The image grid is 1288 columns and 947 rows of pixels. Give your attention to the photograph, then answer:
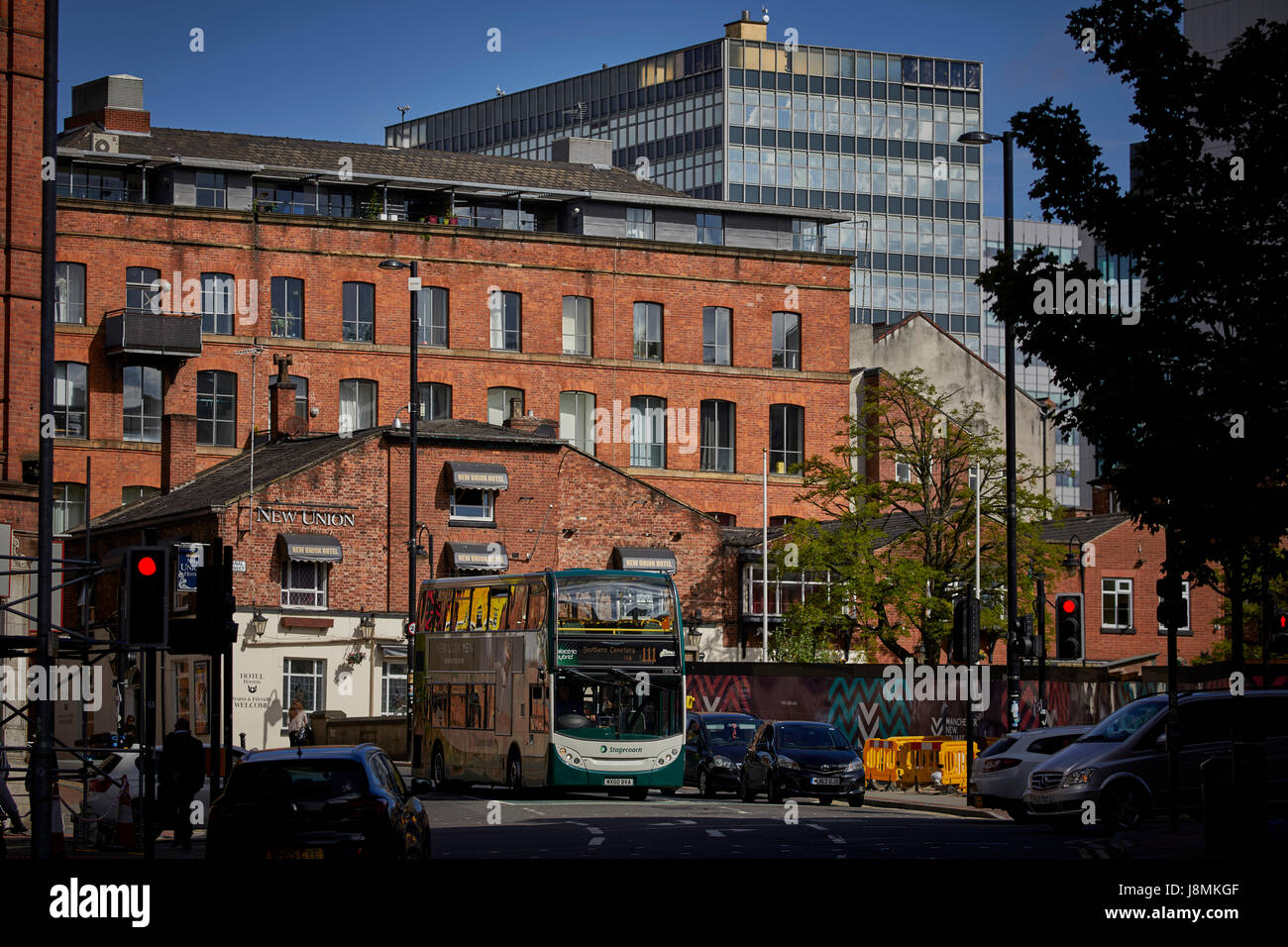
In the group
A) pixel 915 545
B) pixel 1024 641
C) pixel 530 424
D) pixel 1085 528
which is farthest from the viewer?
pixel 1085 528

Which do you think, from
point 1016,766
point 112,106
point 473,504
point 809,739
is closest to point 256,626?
point 473,504

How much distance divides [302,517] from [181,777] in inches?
Answer: 1166

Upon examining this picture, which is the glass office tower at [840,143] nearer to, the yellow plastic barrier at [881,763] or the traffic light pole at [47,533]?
the yellow plastic barrier at [881,763]

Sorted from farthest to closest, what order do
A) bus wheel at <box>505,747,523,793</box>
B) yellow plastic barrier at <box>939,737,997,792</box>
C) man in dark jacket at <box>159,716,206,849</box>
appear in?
yellow plastic barrier at <box>939,737,997,792</box>
bus wheel at <box>505,747,523,793</box>
man in dark jacket at <box>159,716,206,849</box>

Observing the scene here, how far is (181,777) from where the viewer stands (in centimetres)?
2489

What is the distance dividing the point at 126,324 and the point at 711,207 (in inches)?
1035

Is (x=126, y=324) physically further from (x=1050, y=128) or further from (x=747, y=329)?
(x=1050, y=128)

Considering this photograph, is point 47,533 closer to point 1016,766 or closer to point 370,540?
point 1016,766

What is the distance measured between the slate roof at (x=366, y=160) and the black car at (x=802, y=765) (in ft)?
137

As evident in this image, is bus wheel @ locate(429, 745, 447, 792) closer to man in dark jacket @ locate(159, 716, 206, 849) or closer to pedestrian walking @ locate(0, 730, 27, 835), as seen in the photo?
pedestrian walking @ locate(0, 730, 27, 835)

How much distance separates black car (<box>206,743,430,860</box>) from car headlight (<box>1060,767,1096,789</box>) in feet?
38.5

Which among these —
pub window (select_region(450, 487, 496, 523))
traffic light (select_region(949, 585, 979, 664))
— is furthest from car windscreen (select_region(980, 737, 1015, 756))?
pub window (select_region(450, 487, 496, 523))

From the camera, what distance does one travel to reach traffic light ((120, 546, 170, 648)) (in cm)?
2028
